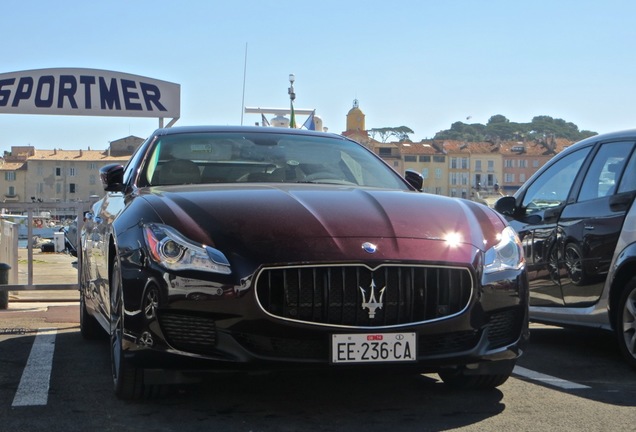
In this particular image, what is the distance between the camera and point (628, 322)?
20.5ft

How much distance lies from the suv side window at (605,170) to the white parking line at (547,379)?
149 centimetres

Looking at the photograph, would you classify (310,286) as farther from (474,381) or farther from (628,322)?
(628,322)

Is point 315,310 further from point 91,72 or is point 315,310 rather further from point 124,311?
point 91,72

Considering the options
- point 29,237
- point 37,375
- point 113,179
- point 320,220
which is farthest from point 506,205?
point 29,237

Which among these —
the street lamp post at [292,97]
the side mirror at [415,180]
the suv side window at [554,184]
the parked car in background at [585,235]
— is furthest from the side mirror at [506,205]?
the street lamp post at [292,97]

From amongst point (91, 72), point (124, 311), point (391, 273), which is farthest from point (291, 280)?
point (91, 72)

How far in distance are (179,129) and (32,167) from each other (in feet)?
511

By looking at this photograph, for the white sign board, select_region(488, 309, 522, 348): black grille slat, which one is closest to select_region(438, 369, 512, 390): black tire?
select_region(488, 309, 522, 348): black grille slat

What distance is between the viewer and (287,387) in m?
5.18

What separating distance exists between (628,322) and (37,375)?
3719 millimetres

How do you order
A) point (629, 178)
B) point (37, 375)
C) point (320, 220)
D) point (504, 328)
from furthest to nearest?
point (629, 178), point (37, 375), point (504, 328), point (320, 220)

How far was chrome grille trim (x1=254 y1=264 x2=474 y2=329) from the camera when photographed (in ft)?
13.8

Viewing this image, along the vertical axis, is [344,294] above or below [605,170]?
below

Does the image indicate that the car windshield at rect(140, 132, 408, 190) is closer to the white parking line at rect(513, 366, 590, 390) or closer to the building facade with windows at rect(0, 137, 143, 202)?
the white parking line at rect(513, 366, 590, 390)
